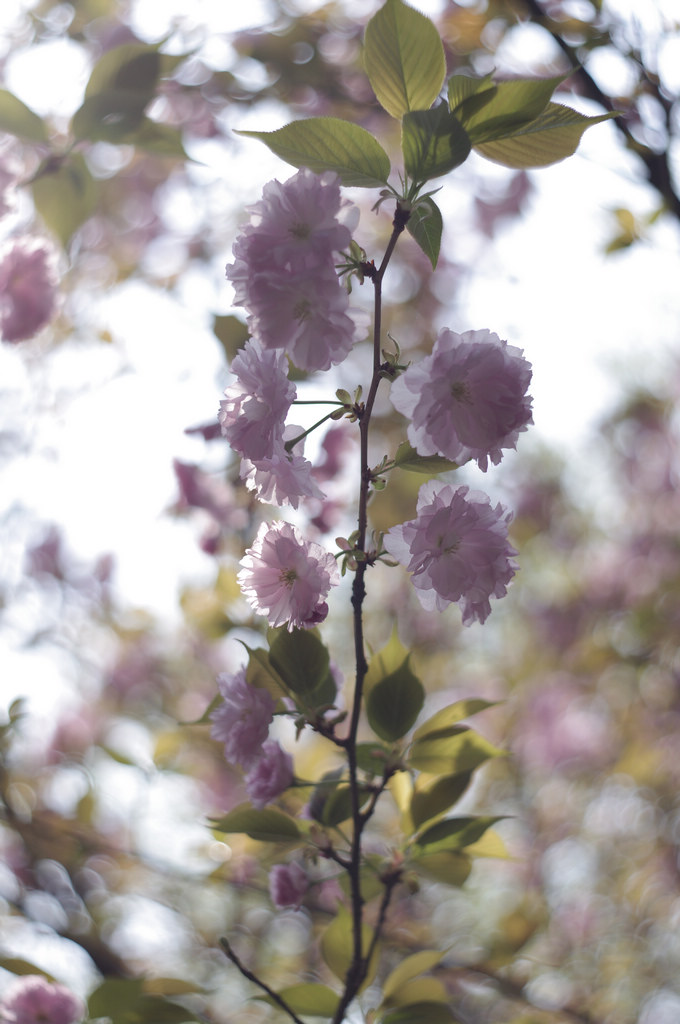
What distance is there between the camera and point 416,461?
604 mm

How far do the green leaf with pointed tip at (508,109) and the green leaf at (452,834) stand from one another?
1.90 feet

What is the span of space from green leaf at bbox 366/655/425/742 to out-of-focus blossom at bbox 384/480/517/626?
0.34 ft

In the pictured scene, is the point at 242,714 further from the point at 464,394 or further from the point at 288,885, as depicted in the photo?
the point at 464,394

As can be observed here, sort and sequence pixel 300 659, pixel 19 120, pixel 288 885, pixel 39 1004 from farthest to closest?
pixel 19 120, pixel 39 1004, pixel 288 885, pixel 300 659

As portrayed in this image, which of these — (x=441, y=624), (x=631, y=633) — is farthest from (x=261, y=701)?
(x=441, y=624)

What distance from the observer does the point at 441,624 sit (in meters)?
2.98

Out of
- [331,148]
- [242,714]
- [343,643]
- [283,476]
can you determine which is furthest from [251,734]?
[343,643]

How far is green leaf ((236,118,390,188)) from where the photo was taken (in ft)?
1.84

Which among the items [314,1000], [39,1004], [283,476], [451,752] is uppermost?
[283,476]

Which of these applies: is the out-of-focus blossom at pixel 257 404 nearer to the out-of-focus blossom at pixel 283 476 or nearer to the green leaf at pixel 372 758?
the out-of-focus blossom at pixel 283 476

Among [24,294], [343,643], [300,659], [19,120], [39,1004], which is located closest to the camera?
[300,659]

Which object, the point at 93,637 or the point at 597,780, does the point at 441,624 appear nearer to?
the point at 597,780

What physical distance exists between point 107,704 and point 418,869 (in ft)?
7.75

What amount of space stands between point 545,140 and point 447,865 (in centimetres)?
65
